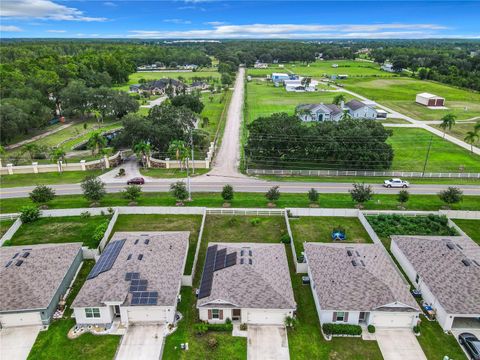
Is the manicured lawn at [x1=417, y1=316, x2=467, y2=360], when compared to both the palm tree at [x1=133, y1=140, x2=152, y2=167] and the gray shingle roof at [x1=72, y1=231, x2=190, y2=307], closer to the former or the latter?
the gray shingle roof at [x1=72, y1=231, x2=190, y2=307]

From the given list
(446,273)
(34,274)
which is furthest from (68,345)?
(446,273)

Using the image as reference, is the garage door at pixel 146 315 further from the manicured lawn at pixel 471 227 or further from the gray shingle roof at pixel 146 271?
the manicured lawn at pixel 471 227

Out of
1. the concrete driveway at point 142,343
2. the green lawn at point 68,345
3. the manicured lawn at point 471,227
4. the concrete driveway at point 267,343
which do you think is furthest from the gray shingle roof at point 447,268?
the green lawn at point 68,345

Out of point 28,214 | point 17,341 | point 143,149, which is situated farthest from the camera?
point 143,149

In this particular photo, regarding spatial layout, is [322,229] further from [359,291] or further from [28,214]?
[28,214]

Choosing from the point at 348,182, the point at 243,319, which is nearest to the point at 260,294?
the point at 243,319
